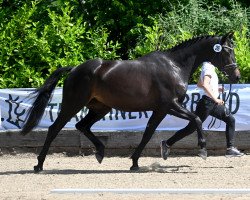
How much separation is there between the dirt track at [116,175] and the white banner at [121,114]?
643 mm

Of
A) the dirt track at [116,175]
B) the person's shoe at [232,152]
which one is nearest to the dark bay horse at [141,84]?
the dirt track at [116,175]

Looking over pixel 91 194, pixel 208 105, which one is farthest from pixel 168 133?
pixel 91 194

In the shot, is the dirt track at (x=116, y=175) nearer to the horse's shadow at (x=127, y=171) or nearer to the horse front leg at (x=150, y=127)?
the horse's shadow at (x=127, y=171)

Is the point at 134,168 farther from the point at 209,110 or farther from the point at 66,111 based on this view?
the point at 209,110

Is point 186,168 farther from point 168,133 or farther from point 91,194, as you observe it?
point 91,194

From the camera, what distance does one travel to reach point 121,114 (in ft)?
46.6

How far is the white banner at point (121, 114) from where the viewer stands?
13.9m

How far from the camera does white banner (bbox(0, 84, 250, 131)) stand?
13883mm

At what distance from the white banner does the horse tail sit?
1.61m

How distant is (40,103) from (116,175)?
1.83 m

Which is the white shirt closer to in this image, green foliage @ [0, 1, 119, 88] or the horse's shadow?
the horse's shadow

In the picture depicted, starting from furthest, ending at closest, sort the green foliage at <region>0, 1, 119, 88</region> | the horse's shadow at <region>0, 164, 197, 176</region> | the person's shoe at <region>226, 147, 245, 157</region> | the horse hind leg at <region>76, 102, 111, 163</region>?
the green foliage at <region>0, 1, 119, 88</region>, the person's shoe at <region>226, 147, 245, 157</region>, the horse hind leg at <region>76, 102, 111, 163</region>, the horse's shadow at <region>0, 164, 197, 176</region>

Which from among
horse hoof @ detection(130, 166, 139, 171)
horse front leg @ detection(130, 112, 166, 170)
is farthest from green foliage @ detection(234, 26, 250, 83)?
horse hoof @ detection(130, 166, 139, 171)

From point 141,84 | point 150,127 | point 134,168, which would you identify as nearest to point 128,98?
point 141,84
